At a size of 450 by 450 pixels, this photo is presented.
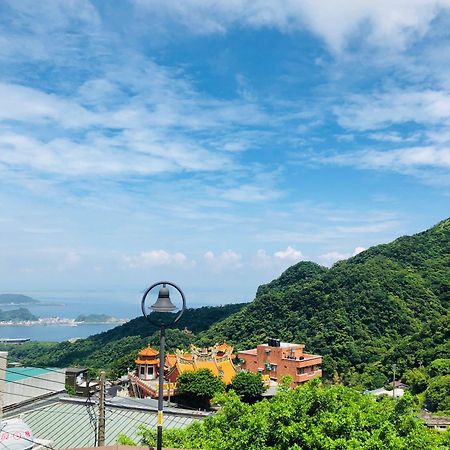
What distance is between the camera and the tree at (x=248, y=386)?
2972cm

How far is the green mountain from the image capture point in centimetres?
4325

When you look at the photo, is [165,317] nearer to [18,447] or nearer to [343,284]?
[18,447]

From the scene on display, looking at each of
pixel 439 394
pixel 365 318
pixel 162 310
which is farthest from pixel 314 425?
pixel 365 318

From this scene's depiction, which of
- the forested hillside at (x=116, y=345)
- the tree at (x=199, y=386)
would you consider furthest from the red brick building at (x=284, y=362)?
the forested hillside at (x=116, y=345)

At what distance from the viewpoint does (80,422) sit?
1461 cm

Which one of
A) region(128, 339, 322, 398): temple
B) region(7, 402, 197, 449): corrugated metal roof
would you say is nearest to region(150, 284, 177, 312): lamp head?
region(7, 402, 197, 449): corrugated metal roof

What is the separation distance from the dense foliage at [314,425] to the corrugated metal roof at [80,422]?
6.79 metres

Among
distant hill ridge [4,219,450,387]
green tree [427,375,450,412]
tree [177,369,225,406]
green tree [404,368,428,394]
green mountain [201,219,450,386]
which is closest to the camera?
tree [177,369,225,406]

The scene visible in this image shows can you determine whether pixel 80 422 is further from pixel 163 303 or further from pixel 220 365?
pixel 220 365

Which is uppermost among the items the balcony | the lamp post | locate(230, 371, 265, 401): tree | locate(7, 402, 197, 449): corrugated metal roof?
the lamp post

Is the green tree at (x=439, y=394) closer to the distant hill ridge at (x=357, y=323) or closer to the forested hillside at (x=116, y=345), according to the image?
the distant hill ridge at (x=357, y=323)

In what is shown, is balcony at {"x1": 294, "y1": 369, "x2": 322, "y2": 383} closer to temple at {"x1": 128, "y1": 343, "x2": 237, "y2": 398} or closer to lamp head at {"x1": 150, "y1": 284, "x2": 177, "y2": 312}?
temple at {"x1": 128, "y1": 343, "x2": 237, "y2": 398}

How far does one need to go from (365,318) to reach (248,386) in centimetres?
2724

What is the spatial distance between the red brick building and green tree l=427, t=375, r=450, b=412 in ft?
30.4
